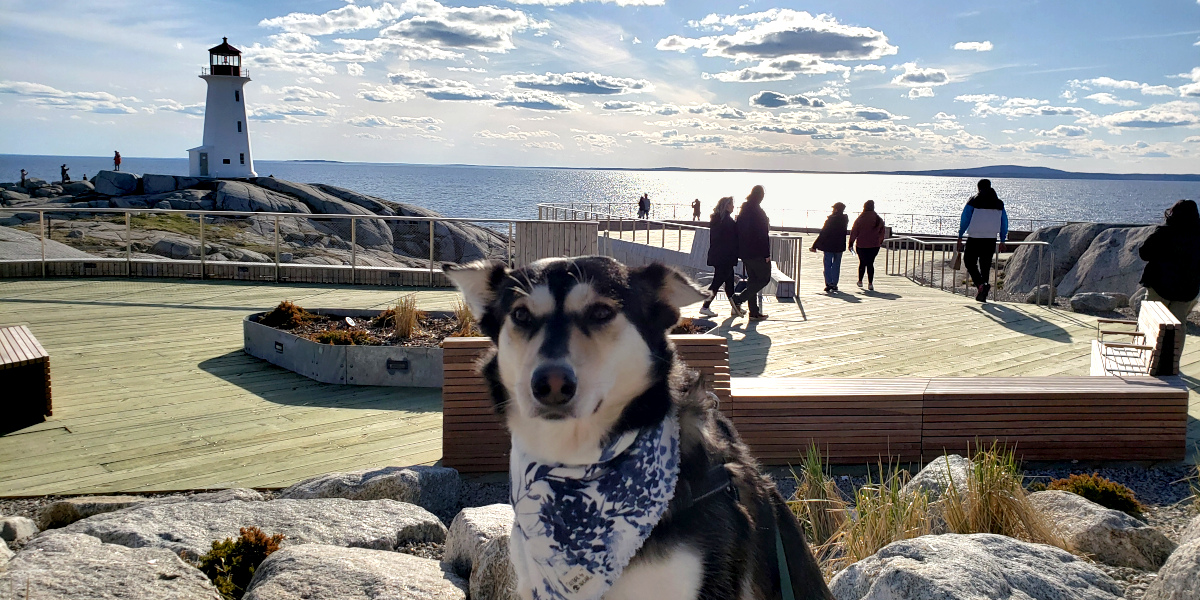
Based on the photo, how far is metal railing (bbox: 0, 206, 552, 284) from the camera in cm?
1406

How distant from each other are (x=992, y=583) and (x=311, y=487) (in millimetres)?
3701

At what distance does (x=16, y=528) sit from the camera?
4.21m

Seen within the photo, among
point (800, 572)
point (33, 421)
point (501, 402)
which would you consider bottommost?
point (33, 421)

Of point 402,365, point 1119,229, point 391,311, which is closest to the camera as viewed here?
point 402,365

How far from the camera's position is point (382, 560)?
3588 millimetres

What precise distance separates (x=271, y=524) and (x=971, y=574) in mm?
3279

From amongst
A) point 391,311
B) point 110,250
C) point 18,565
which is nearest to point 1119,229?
point 391,311

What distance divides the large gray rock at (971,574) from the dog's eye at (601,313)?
5.59 feet

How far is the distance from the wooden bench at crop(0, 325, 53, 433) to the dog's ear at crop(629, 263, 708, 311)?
5.94 metres

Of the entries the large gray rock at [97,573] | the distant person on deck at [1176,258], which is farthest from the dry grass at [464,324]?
the distant person on deck at [1176,258]

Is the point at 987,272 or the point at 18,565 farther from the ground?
the point at 987,272

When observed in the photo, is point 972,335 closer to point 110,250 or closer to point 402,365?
point 402,365

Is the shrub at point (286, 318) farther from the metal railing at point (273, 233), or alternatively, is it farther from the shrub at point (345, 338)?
the metal railing at point (273, 233)

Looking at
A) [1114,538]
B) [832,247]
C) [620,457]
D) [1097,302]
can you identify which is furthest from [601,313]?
[832,247]
